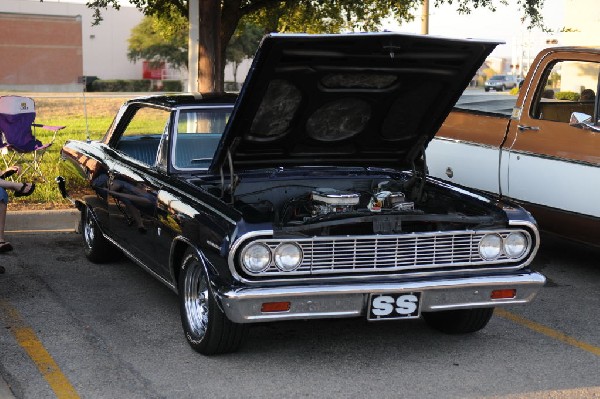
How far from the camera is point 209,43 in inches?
500

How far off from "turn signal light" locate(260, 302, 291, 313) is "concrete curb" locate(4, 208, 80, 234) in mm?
4758

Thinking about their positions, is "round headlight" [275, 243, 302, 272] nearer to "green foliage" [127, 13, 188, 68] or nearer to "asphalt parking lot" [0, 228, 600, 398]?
"asphalt parking lot" [0, 228, 600, 398]

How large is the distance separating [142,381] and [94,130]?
16702 mm

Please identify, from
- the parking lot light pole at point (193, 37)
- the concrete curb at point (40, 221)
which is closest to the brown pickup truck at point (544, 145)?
the concrete curb at point (40, 221)

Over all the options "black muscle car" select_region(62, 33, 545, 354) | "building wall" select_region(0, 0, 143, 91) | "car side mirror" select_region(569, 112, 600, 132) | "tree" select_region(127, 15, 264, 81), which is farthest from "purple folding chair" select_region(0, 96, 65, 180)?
"building wall" select_region(0, 0, 143, 91)

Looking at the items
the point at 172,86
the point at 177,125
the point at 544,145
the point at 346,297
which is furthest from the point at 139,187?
the point at 172,86

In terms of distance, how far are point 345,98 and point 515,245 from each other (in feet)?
4.61

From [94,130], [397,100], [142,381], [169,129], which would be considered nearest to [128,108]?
[169,129]

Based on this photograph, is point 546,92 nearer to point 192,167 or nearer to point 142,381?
point 192,167

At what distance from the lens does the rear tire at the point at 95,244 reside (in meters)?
7.42

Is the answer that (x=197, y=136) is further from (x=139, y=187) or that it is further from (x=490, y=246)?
(x=490, y=246)

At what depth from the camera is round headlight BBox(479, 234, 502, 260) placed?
5146 mm

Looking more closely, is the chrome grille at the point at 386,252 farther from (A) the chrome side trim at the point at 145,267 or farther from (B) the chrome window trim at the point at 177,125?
(B) the chrome window trim at the point at 177,125

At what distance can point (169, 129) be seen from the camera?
610 centimetres
